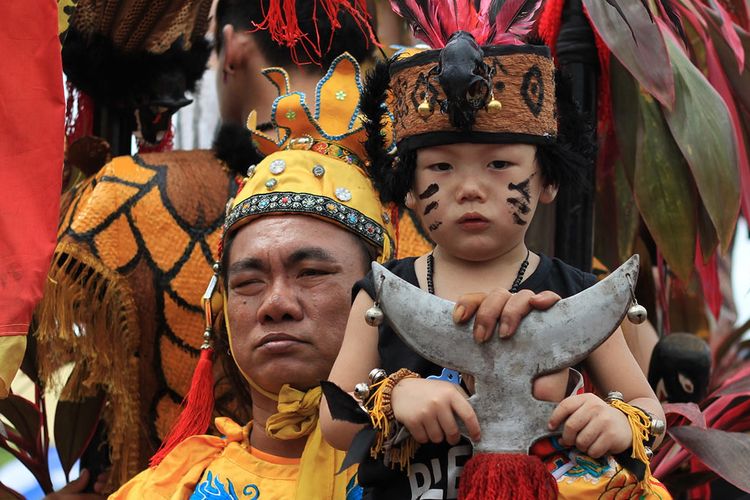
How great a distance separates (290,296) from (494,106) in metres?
0.75

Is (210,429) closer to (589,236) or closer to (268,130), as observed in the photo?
(268,130)

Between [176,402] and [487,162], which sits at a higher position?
[487,162]

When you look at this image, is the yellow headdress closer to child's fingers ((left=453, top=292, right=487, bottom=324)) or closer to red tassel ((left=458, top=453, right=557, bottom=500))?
child's fingers ((left=453, top=292, right=487, bottom=324))

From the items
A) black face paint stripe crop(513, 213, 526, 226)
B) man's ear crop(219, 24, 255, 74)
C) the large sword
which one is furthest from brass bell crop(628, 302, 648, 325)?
man's ear crop(219, 24, 255, 74)

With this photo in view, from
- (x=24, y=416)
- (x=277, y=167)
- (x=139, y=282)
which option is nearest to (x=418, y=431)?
(x=277, y=167)

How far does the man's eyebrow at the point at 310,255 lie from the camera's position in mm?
2666

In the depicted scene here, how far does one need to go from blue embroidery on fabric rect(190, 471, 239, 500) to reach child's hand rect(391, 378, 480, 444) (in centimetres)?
79

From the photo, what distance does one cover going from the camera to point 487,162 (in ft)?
6.83

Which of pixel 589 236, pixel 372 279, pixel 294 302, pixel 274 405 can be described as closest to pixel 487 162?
pixel 372 279

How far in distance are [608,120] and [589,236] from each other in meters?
0.33

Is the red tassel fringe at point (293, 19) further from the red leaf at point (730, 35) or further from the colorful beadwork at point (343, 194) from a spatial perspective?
the red leaf at point (730, 35)

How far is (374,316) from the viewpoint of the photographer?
198 centimetres

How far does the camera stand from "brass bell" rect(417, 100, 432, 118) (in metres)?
2.07

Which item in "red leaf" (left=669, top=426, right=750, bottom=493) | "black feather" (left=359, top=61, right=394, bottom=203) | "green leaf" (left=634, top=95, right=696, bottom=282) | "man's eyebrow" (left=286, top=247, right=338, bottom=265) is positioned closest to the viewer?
"black feather" (left=359, top=61, right=394, bottom=203)
